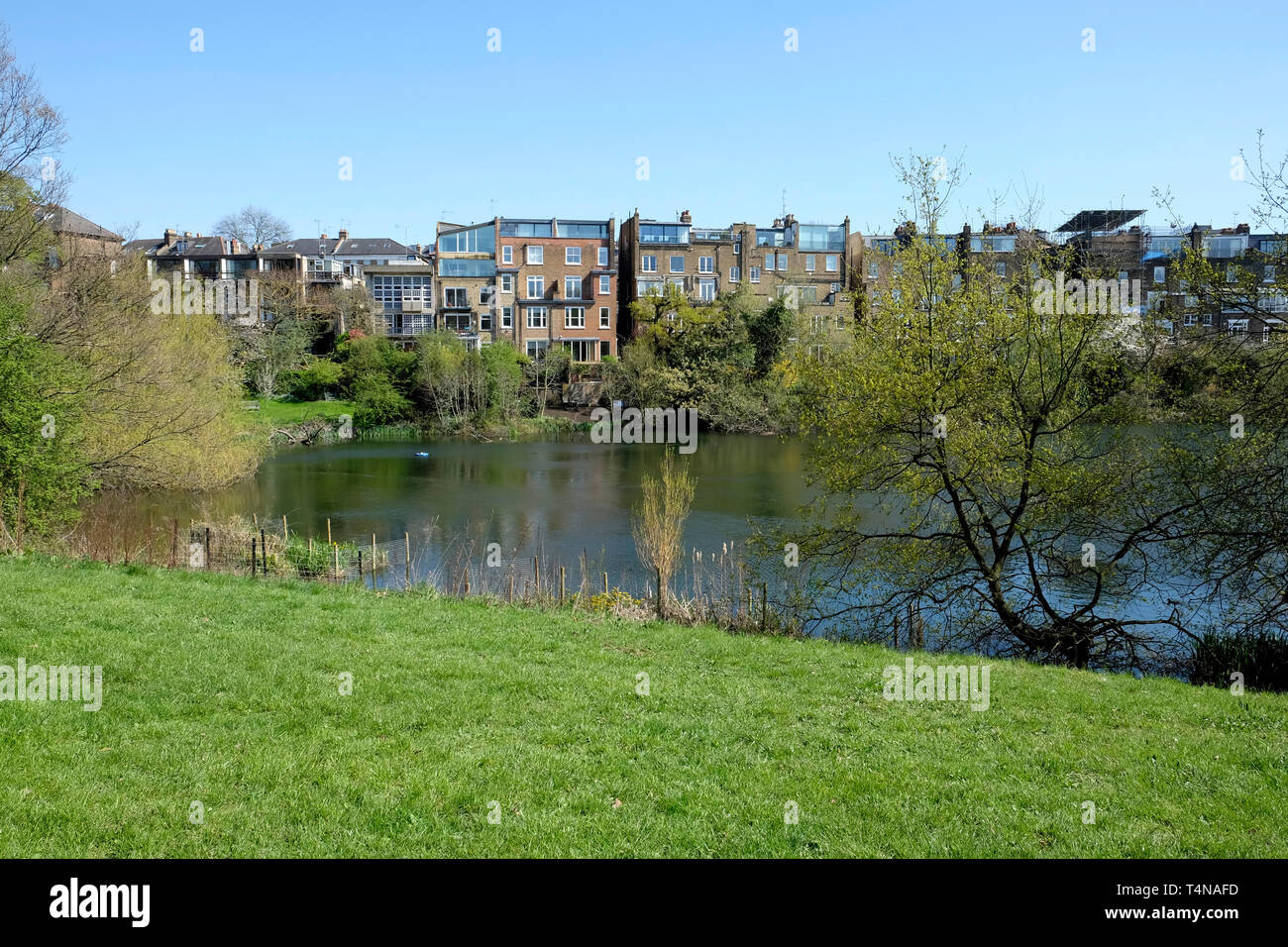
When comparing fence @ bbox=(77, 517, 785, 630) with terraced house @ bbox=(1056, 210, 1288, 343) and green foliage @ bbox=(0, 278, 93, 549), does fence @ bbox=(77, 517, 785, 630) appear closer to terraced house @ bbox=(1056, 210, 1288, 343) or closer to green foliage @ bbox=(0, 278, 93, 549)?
green foliage @ bbox=(0, 278, 93, 549)

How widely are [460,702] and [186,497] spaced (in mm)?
29378

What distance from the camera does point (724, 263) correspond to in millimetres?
72062

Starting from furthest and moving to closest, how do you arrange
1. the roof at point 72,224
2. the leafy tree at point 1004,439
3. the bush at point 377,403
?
1. the bush at point 377,403
2. the roof at point 72,224
3. the leafy tree at point 1004,439

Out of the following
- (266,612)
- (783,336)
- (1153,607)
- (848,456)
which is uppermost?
(783,336)

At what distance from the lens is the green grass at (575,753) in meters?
6.12

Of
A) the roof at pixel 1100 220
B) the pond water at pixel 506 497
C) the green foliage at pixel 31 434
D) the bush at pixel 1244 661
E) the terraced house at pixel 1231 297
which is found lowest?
the bush at pixel 1244 661

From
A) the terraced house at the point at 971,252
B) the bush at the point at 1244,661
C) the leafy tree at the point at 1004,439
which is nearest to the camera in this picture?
the bush at the point at 1244,661

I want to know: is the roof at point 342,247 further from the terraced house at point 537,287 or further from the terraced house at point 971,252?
the terraced house at point 971,252

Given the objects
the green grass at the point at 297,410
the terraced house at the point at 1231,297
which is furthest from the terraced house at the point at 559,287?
the terraced house at the point at 1231,297

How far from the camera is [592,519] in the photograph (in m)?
30.2

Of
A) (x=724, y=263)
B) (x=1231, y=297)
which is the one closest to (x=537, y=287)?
(x=724, y=263)

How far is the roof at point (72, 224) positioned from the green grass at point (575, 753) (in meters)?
16.4

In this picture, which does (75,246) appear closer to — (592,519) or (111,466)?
(111,466)
